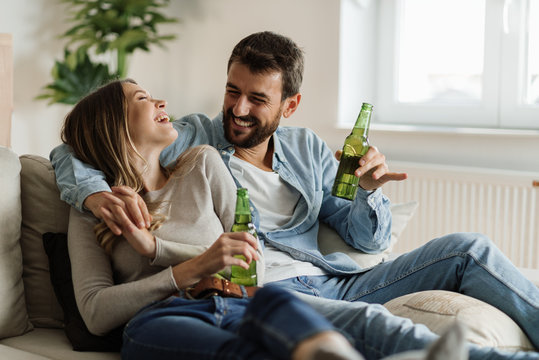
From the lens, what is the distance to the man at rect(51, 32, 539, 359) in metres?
1.65

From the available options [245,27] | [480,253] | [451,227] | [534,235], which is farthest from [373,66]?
[480,253]

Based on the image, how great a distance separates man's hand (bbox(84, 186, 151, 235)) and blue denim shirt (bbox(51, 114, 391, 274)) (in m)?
0.25

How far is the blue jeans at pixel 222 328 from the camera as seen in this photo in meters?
1.08

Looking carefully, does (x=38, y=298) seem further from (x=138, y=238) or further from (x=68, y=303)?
(x=138, y=238)

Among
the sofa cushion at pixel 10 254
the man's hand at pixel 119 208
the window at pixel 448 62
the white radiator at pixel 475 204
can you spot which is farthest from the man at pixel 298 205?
the window at pixel 448 62

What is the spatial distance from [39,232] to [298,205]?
762 mm

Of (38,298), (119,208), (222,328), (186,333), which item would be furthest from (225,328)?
(38,298)

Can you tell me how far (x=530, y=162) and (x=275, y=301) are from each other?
2.25 metres

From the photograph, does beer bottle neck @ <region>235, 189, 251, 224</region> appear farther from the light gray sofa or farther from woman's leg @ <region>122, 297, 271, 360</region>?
the light gray sofa

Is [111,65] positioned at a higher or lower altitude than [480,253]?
higher

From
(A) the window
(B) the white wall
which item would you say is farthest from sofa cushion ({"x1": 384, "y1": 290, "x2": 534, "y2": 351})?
(A) the window

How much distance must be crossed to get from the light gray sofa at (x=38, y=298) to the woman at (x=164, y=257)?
0.42 ft

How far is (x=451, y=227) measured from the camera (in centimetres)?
317

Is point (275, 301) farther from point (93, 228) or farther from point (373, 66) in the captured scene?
point (373, 66)
